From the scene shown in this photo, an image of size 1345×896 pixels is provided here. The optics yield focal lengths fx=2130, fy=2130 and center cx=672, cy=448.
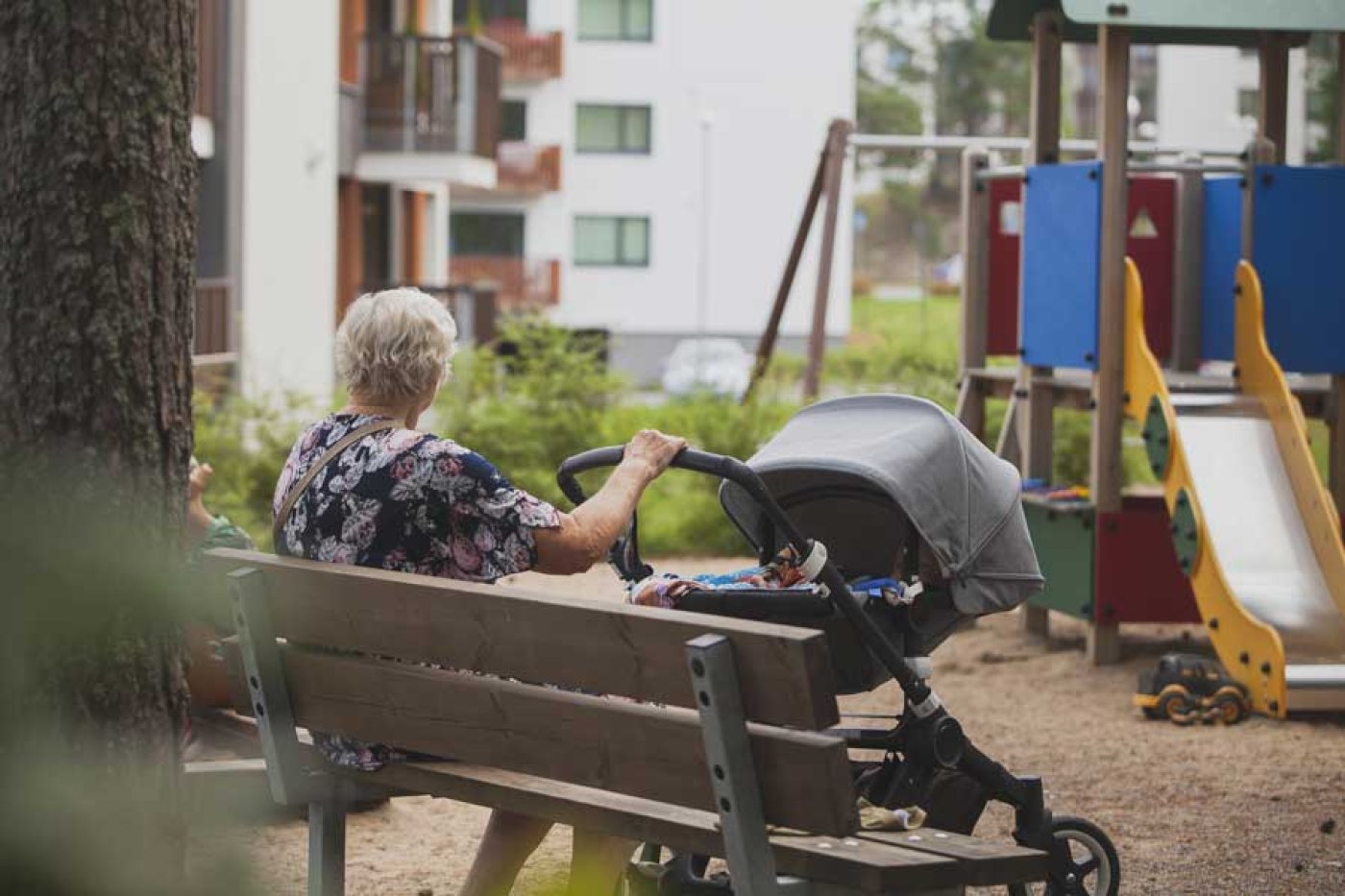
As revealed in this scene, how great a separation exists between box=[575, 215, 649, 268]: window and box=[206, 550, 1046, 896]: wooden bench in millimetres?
46439

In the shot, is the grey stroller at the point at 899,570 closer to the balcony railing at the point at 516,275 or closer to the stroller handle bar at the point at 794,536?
the stroller handle bar at the point at 794,536

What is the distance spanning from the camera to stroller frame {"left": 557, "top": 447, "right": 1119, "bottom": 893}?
161 inches

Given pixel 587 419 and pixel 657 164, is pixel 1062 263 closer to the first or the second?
pixel 587 419

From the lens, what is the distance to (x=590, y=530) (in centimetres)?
403

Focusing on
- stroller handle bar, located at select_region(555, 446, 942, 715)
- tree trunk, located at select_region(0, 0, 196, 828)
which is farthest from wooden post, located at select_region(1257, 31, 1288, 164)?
tree trunk, located at select_region(0, 0, 196, 828)

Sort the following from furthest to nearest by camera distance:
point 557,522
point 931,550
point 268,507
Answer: point 268,507, point 931,550, point 557,522

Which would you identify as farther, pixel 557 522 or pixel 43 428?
pixel 557 522

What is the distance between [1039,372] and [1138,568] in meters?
1.48

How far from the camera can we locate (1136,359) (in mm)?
9555

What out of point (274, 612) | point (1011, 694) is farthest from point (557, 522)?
point (1011, 694)

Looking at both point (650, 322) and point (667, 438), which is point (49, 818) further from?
point (650, 322)

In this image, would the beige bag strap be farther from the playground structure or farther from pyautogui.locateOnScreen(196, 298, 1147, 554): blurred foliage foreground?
pyautogui.locateOnScreen(196, 298, 1147, 554): blurred foliage foreground

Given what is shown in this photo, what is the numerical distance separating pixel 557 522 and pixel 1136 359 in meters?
6.03

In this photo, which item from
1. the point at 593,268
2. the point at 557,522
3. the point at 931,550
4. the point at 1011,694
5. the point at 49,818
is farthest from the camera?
the point at 593,268
